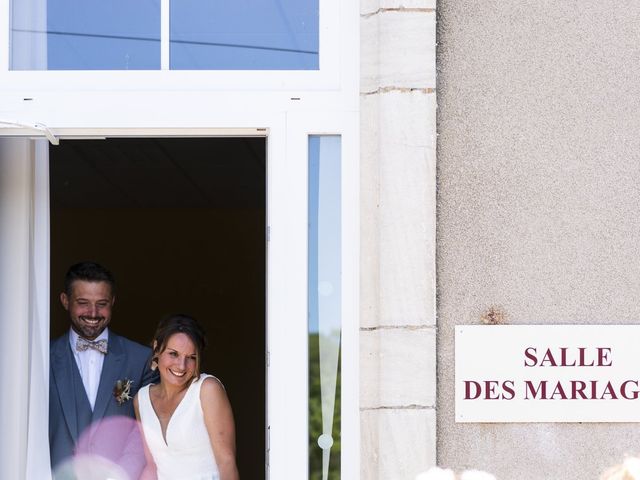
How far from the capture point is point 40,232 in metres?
4.10

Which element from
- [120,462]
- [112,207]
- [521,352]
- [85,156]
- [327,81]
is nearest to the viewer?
[521,352]

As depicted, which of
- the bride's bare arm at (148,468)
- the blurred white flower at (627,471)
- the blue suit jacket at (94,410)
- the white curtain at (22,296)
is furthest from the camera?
the bride's bare arm at (148,468)

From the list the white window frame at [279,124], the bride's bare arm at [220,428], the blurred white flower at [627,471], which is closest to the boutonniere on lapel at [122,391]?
the bride's bare arm at [220,428]

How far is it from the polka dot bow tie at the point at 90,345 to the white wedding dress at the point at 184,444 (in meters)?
0.36

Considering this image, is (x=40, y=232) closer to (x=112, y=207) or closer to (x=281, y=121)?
(x=281, y=121)

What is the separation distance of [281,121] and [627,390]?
4.76 ft

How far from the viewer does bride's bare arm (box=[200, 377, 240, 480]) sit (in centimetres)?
461

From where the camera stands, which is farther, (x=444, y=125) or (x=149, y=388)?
(x=149, y=388)

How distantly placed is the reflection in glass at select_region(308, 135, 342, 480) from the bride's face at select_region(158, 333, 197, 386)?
1.02m

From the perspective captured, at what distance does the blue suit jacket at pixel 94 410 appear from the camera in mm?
4594

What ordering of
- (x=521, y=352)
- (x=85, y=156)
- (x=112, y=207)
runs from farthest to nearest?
(x=112, y=207) < (x=85, y=156) < (x=521, y=352)

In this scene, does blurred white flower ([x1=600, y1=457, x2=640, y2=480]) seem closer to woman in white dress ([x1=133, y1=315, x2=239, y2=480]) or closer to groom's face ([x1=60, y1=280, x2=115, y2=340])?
woman in white dress ([x1=133, y1=315, x2=239, y2=480])

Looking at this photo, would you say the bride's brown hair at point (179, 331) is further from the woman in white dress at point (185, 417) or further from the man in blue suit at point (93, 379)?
the man in blue suit at point (93, 379)

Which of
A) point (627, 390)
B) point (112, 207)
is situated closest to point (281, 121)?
point (627, 390)
